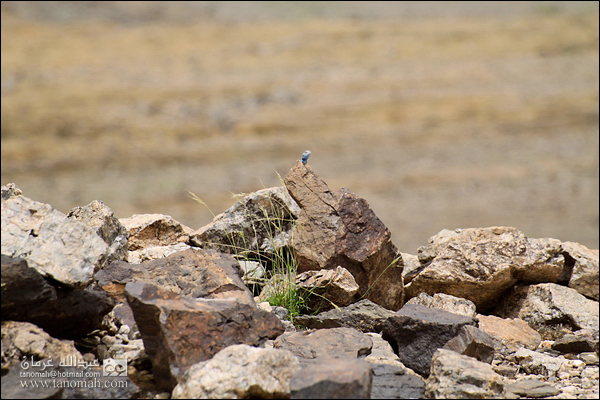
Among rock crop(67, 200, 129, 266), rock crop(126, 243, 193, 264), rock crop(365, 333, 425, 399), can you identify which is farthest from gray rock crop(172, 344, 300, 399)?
rock crop(126, 243, 193, 264)

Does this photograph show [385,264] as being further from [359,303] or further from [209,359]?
[209,359]

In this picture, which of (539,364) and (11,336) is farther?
(539,364)

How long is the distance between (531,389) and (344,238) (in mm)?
1164

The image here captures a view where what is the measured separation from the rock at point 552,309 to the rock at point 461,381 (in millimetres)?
1161

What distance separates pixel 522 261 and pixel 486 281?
0.76 ft

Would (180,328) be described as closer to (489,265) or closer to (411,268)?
(489,265)

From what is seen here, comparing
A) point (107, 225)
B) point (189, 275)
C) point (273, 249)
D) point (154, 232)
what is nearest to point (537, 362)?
point (273, 249)

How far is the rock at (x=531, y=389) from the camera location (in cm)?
198

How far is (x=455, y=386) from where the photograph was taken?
1811mm

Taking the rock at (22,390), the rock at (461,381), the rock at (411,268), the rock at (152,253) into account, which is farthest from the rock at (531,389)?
the rock at (152,253)

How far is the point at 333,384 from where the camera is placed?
1.60m

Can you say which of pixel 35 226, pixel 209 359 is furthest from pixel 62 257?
pixel 209 359

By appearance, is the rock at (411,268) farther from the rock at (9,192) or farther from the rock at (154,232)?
the rock at (9,192)

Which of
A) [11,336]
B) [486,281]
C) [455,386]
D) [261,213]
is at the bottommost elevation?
[455,386]
